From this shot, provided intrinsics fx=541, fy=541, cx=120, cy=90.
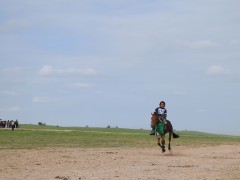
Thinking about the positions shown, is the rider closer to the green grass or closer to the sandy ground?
the sandy ground

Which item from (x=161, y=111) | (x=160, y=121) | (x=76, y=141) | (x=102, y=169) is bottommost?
(x=102, y=169)

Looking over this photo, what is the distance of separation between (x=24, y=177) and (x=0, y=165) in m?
3.52

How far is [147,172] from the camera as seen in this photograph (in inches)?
645

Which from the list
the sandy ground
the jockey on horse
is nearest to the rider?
the jockey on horse

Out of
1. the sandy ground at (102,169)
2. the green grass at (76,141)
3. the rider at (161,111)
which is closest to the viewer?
the sandy ground at (102,169)

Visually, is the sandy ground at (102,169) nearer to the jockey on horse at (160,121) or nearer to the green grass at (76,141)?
the jockey on horse at (160,121)

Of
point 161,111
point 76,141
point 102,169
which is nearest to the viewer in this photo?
point 102,169

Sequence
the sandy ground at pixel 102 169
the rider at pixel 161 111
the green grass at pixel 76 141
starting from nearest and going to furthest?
1. the sandy ground at pixel 102 169
2. the rider at pixel 161 111
3. the green grass at pixel 76 141

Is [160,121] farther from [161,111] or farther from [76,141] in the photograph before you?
[76,141]

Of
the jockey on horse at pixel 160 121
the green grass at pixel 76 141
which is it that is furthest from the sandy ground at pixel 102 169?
the green grass at pixel 76 141

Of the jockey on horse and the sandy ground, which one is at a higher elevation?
the jockey on horse

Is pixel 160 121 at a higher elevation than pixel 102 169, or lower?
higher

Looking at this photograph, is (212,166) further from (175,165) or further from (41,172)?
(41,172)

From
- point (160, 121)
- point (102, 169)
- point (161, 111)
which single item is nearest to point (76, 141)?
point (160, 121)
